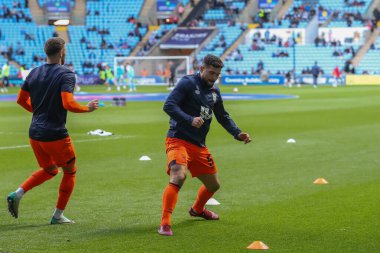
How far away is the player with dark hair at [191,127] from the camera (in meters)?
9.16

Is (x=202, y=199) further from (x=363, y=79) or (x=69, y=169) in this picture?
(x=363, y=79)

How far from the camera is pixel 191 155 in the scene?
9.54 metres

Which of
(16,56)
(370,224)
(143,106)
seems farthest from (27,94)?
(16,56)

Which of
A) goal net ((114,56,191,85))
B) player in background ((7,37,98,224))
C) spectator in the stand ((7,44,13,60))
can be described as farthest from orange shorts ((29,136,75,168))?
spectator in the stand ((7,44,13,60))

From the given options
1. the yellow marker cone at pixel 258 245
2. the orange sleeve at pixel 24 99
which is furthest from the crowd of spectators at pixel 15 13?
the yellow marker cone at pixel 258 245

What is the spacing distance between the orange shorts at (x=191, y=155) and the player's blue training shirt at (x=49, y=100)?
1214mm

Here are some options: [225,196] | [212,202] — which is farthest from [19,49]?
[212,202]

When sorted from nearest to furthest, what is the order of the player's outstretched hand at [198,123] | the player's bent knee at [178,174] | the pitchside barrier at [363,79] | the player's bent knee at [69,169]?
the player's outstretched hand at [198,123]
the player's bent knee at [178,174]
the player's bent knee at [69,169]
the pitchside barrier at [363,79]

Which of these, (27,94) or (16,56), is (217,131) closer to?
(27,94)

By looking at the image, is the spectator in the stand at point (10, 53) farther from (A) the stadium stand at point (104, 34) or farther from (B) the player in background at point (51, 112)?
(B) the player in background at point (51, 112)

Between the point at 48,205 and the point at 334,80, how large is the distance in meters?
57.1

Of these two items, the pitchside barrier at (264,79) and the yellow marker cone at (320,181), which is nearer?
the yellow marker cone at (320,181)

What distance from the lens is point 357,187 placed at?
12656 millimetres

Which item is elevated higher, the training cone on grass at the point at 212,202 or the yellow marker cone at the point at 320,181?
the training cone on grass at the point at 212,202
